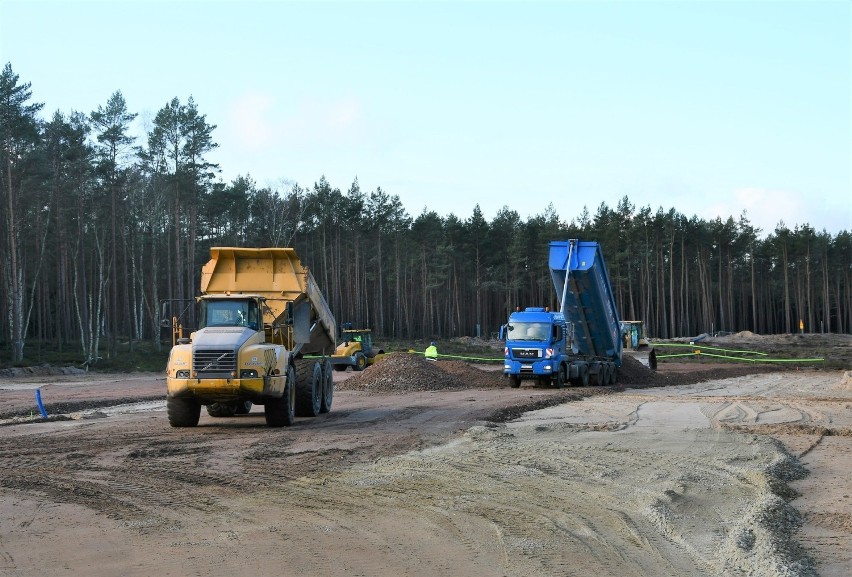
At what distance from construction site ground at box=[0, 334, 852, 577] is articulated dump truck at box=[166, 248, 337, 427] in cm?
68

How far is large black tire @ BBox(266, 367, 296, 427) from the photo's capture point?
18625mm

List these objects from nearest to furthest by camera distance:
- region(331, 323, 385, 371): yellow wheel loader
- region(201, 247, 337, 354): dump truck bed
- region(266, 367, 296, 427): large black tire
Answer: region(266, 367, 296, 427): large black tire
region(201, 247, 337, 354): dump truck bed
region(331, 323, 385, 371): yellow wheel loader

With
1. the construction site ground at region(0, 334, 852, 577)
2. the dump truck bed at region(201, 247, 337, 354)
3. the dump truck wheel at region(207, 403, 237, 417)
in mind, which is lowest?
Result: the construction site ground at region(0, 334, 852, 577)

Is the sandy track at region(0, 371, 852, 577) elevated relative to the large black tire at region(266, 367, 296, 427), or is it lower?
lower

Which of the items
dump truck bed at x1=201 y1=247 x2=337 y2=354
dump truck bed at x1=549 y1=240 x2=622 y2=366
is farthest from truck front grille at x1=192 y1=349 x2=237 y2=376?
dump truck bed at x1=549 y1=240 x2=622 y2=366

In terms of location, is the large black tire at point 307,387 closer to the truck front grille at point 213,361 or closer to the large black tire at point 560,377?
the truck front grille at point 213,361

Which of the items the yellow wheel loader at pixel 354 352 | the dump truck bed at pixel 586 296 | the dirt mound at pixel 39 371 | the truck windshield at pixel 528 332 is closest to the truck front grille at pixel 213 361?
the dump truck bed at pixel 586 296

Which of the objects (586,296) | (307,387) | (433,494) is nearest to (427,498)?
(433,494)

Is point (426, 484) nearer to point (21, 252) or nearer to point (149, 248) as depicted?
point (21, 252)

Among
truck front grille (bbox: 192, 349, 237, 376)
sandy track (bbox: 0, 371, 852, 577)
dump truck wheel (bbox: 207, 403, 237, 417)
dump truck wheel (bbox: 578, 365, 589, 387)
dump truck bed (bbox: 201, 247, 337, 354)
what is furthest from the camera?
dump truck wheel (bbox: 578, 365, 589, 387)

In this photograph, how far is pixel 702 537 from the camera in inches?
329

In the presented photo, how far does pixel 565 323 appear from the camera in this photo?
32.1m

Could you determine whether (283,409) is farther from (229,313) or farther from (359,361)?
(359,361)

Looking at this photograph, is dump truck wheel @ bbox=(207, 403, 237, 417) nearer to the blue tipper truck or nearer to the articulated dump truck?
the articulated dump truck
